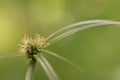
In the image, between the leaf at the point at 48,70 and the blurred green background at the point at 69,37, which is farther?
the blurred green background at the point at 69,37

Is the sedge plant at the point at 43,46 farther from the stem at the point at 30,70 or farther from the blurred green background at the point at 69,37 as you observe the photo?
the blurred green background at the point at 69,37

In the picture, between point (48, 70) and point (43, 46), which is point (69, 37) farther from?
point (48, 70)

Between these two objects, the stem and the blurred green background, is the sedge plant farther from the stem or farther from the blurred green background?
the blurred green background

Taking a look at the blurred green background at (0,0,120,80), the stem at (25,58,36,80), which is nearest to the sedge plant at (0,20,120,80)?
the stem at (25,58,36,80)

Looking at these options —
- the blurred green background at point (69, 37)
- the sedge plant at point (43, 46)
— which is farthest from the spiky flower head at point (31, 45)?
the blurred green background at point (69, 37)

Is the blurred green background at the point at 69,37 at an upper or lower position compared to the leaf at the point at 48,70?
upper

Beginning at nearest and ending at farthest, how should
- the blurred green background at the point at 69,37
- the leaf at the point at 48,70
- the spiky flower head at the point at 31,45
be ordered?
the leaf at the point at 48,70
the spiky flower head at the point at 31,45
the blurred green background at the point at 69,37
